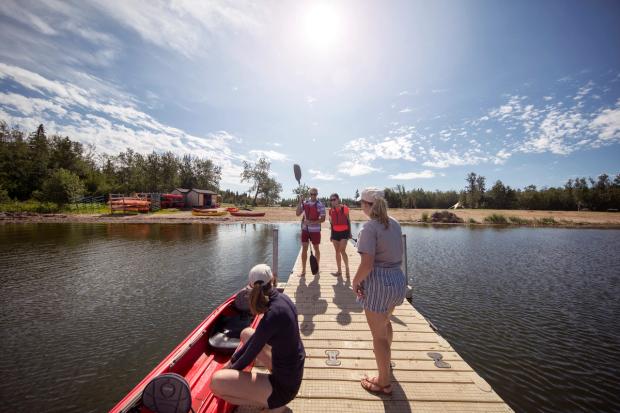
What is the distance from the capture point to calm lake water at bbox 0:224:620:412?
4.86 m

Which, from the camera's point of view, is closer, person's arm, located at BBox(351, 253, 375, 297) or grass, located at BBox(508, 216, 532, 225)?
person's arm, located at BBox(351, 253, 375, 297)

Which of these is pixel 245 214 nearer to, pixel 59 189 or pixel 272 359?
pixel 59 189

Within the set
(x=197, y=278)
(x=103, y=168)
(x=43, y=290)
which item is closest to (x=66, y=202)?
(x=103, y=168)

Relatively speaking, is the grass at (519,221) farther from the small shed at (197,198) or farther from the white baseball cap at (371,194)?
the small shed at (197,198)

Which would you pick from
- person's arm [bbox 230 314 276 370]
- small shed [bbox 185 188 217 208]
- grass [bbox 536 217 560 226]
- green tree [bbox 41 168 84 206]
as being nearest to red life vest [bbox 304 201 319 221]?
person's arm [bbox 230 314 276 370]

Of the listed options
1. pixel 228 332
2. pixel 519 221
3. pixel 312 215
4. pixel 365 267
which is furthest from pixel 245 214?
pixel 519 221

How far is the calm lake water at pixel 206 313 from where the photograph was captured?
4863mm

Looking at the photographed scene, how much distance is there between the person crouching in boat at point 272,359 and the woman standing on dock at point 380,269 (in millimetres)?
955

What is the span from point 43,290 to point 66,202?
45.2 metres

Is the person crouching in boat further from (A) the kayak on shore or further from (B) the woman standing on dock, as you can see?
(A) the kayak on shore

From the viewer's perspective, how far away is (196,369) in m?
3.65

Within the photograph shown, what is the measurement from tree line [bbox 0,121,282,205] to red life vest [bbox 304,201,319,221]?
52154 millimetres

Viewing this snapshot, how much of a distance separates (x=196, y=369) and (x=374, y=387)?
2518 millimetres

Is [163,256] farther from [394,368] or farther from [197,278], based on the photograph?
[394,368]
